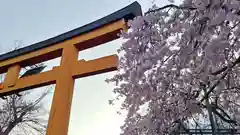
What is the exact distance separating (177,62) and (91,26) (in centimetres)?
139

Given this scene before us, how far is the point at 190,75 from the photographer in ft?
4.60

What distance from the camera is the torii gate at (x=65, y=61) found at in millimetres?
2150

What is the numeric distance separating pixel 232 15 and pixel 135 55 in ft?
2.02

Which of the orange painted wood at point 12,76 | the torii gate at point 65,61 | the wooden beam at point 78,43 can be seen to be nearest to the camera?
the torii gate at point 65,61

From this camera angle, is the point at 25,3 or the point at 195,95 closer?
the point at 195,95

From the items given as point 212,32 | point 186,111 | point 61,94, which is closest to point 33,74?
point 61,94

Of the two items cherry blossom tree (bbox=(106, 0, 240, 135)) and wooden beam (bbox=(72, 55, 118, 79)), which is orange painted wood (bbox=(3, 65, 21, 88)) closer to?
wooden beam (bbox=(72, 55, 118, 79))

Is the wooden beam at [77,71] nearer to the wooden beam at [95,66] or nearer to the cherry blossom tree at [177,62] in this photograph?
the wooden beam at [95,66]

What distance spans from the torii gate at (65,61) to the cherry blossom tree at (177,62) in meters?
0.66

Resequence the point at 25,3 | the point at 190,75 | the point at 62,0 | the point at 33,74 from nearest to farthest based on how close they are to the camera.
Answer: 1. the point at 190,75
2. the point at 33,74
3. the point at 62,0
4. the point at 25,3

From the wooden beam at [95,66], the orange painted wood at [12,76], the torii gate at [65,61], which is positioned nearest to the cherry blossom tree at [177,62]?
the wooden beam at [95,66]

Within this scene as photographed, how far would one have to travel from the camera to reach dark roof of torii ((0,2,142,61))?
2.16 meters

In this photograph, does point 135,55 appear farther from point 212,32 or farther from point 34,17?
point 34,17

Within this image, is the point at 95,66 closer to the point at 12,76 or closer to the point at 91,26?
the point at 91,26
